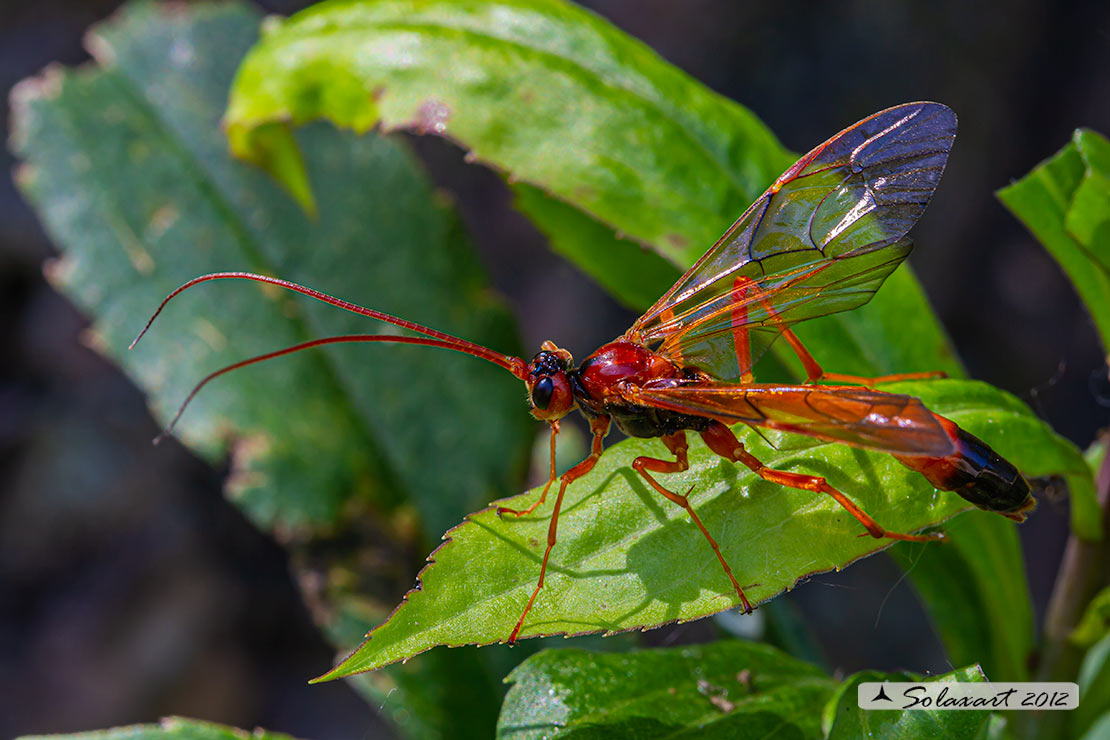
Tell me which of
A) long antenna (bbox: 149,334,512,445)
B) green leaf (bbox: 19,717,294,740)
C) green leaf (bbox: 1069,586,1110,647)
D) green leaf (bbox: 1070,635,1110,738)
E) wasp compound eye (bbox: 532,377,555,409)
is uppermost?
long antenna (bbox: 149,334,512,445)

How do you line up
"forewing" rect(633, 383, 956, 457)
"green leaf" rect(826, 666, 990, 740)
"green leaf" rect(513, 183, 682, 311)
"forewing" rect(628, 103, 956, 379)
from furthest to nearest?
"green leaf" rect(513, 183, 682, 311)
"forewing" rect(628, 103, 956, 379)
"forewing" rect(633, 383, 956, 457)
"green leaf" rect(826, 666, 990, 740)

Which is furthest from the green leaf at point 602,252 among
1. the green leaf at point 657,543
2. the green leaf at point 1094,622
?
the green leaf at point 1094,622

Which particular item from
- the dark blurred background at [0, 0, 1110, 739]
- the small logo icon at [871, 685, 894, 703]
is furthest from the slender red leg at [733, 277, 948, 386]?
the dark blurred background at [0, 0, 1110, 739]

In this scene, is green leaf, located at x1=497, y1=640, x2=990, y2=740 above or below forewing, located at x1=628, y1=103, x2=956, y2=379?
below

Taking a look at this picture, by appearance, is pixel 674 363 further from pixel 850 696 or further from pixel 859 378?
pixel 850 696

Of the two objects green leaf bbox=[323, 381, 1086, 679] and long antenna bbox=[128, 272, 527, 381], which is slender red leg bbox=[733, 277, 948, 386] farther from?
long antenna bbox=[128, 272, 527, 381]

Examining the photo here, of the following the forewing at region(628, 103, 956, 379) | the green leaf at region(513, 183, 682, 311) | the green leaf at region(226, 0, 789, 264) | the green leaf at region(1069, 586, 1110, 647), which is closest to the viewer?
the green leaf at region(1069, 586, 1110, 647)

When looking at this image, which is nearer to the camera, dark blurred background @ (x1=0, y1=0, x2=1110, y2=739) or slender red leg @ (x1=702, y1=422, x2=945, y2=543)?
slender red leg @ (x1=702, y1=422, x2=945, y2=543)
